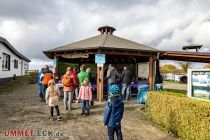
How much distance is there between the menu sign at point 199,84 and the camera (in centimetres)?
632

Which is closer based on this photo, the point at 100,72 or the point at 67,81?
the point at 67,81

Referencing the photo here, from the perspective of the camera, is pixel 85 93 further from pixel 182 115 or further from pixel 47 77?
pixel 182 115

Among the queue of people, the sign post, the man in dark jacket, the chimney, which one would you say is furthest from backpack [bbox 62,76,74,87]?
the chimney

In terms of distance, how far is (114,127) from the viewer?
17.4ft

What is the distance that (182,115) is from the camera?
6602mm

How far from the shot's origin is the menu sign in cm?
632

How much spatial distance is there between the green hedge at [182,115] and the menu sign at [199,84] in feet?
1.02

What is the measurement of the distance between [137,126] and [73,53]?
758 centimetres

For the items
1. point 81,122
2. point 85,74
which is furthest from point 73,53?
point 81,122

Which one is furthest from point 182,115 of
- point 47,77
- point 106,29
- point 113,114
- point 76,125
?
point 106,29

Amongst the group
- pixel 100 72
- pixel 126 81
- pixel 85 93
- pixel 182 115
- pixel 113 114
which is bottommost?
pixel 182 115

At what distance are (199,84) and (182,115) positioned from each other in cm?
99

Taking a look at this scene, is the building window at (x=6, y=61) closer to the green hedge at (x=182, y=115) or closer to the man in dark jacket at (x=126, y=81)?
the man in dark jacket at (x=126, y=81)

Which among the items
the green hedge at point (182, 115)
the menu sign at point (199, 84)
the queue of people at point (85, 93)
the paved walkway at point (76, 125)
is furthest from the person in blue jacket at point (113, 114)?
the menu sign at point (199, 84)
